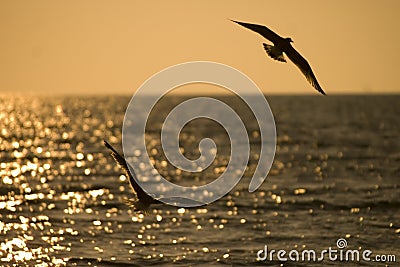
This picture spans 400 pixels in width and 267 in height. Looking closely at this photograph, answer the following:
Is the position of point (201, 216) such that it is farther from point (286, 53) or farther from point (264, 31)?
point (264, 31)

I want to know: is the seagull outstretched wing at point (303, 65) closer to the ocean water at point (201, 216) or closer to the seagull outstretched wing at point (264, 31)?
the seagull outstretched wing at point (264, 31)

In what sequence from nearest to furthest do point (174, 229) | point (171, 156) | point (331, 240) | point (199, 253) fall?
1. point (199, 253)
2. point (331, 240)
3. point (174, 229)
4. point (171, 156)

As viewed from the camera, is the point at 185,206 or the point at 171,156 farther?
the point at 171,156

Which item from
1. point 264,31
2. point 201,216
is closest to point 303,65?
point 264,31

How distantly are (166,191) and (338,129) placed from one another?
2382 inches

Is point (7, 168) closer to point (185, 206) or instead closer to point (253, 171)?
point (253, 171)

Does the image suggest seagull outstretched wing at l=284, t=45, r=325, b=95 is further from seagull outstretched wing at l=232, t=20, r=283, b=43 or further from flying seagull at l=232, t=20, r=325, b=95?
seagull outstretched wing at l=232, t=20, r=283, b=43

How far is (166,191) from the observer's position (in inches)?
1596

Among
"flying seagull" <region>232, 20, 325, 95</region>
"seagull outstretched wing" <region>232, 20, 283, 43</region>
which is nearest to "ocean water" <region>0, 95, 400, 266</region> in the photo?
"flying seagull" <region>232, 20, 325, 95</region>

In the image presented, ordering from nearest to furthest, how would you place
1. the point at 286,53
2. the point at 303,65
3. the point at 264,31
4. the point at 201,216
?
the point at 264,31
the point at 303,65
the point at 286,53
the point at 201,216

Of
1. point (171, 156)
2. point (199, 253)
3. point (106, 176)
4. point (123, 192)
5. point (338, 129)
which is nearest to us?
point (199, 253)

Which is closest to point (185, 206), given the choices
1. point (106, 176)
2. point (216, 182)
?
point (216, 182)

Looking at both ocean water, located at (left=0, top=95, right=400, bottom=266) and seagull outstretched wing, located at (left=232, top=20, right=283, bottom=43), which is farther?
ocean water, located at (left=0, top=95, right=400, bottom=266)

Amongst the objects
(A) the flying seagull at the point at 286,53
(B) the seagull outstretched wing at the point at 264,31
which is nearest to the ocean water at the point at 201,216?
(A) the flying seagull at the point at 286,53
